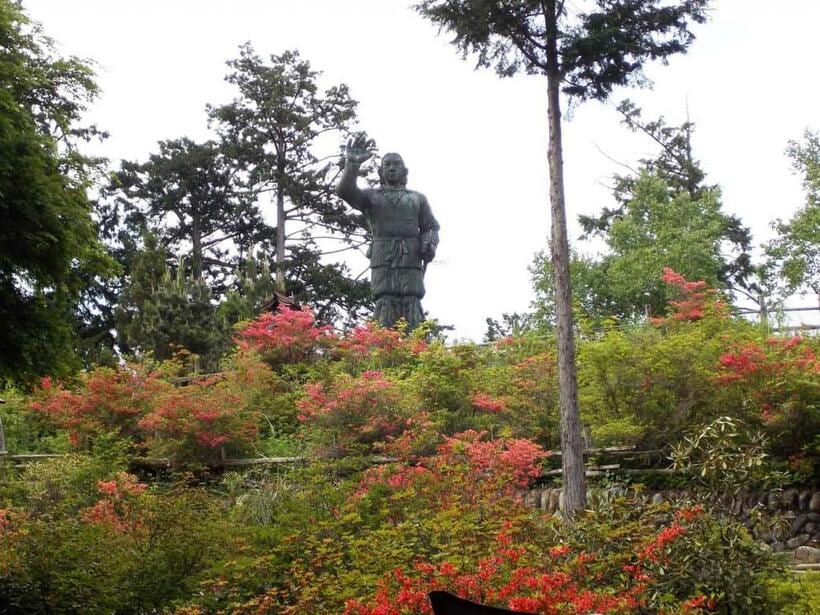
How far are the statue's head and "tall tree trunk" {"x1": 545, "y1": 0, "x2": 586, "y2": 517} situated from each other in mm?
7227

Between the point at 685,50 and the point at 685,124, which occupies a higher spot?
the point at 685,124

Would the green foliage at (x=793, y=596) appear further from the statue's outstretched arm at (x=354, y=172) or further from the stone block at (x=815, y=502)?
the statue's outstretched arm at (x=354, y=172)

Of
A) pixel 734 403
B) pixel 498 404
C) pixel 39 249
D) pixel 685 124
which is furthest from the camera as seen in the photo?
pixel 685 124

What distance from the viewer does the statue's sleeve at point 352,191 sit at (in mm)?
18156

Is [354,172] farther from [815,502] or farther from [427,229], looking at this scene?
[815,502]

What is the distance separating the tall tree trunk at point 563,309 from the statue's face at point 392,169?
7.23 meters

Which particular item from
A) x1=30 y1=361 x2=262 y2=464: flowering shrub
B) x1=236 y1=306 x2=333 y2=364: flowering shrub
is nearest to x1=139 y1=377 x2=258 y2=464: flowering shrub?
x1=30 y1=361 x2=262 y2=464: flowering shrub

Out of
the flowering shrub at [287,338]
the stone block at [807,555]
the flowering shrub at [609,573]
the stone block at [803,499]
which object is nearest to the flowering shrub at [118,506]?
the flowering shrub at [609,573]

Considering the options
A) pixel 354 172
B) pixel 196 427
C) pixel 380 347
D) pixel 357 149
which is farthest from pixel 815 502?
pixel 354 172

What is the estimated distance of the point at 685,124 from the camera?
29.6 metres

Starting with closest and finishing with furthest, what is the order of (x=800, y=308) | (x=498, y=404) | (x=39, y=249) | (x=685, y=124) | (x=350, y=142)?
(x=39, y=249) < (x=498, y=404) < (x=350, y=142) < (x=800, y=308) < (x=685, y=124)

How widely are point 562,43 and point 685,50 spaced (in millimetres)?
1359

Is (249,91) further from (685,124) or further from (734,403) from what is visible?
(734,403)

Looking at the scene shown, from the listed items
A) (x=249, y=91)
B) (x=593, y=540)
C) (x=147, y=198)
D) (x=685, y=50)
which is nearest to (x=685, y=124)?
(x=249, y=91)
